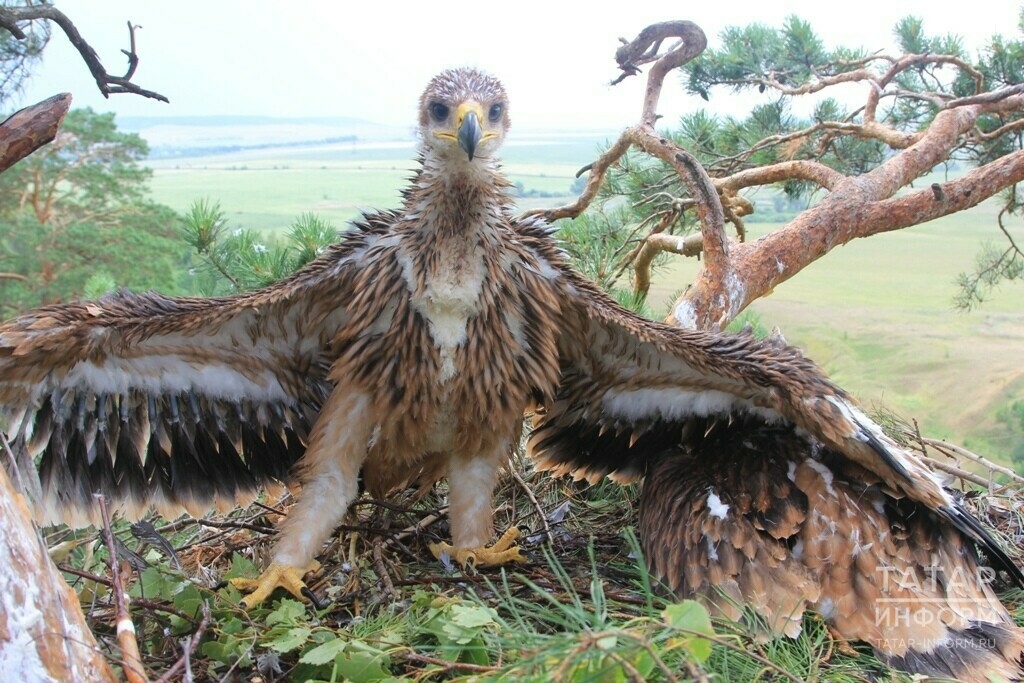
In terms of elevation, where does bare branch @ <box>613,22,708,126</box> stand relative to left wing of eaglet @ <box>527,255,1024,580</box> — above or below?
above

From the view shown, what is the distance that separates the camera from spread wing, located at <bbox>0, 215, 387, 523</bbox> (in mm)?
2389

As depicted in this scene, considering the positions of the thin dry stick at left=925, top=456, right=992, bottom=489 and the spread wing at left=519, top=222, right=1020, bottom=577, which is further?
the thin dry stick at left=925, top=456, right=992, bottom=489

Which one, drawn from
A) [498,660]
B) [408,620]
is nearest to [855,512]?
[498,660]

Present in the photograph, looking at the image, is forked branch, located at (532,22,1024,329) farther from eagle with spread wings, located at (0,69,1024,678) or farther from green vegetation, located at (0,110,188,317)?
green vegetation, located at (0,110,188,317)

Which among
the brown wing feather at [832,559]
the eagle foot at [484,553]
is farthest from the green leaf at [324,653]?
the brown wing feather at [832,559]

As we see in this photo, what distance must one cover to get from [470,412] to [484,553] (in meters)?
0.47

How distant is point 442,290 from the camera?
2553 mm

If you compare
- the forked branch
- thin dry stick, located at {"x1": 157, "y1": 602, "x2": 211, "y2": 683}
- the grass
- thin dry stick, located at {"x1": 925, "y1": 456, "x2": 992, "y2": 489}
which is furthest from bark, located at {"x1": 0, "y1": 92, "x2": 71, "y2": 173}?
the grass

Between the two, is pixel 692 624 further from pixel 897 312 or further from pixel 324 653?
pixel 897 312

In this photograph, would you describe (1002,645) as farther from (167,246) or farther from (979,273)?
(167,246)

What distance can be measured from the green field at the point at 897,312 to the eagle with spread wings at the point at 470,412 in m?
3.82

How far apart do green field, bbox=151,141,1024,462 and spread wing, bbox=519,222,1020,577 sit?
360 cm

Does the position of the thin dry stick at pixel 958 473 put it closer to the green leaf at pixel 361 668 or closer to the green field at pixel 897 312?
the green leaf at pixel 361 668

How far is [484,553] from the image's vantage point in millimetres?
2746
